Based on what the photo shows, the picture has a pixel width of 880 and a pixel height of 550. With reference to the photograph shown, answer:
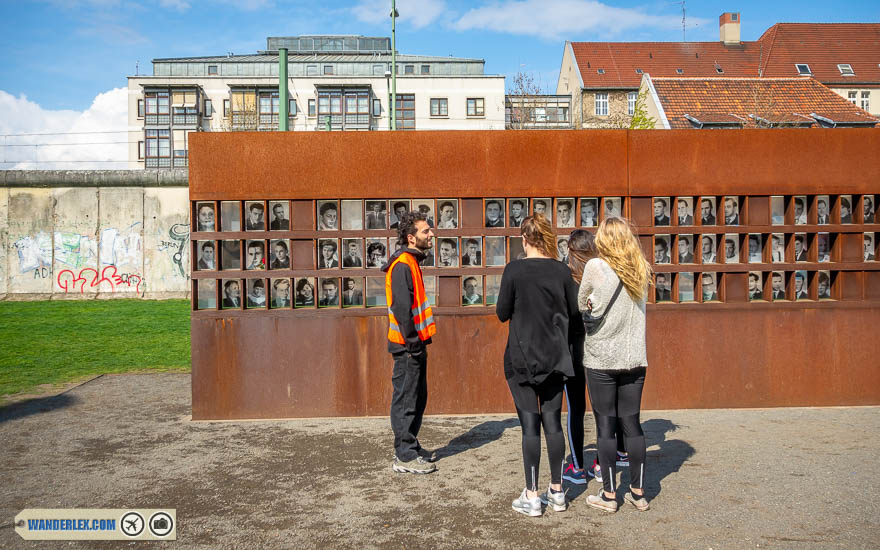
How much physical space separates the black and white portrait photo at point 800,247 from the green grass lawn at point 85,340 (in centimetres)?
808

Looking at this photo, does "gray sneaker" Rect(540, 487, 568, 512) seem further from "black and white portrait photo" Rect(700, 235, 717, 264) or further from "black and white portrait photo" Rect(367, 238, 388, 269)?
"black and white portrait photo" Rect(700, 235, 717, 264)

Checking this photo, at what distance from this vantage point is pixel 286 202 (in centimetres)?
689

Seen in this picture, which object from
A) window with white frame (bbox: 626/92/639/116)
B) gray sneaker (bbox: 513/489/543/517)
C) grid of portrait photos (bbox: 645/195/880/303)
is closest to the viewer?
gray sneaker (bbox: 513/489/543/517)

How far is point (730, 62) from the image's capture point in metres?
58.1

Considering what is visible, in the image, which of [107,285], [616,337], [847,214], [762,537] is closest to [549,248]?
[616,337]

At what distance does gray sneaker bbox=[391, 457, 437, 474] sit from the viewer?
5.12 meters

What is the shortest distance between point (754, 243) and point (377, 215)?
3723mm

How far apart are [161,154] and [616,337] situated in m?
59.7

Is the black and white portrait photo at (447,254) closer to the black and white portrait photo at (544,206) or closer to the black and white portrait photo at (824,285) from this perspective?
the black and white portrait photo at (544,206)

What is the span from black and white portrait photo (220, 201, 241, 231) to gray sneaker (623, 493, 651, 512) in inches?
170

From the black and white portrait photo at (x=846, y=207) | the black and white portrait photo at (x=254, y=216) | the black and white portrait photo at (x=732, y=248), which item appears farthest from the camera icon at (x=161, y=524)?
the black and white portrait photo at (x=846, y=207)

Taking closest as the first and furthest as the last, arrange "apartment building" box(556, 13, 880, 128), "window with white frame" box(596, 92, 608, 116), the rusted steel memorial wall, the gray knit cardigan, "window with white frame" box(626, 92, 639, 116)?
the gray knit cardigan, the rusted steel memorial wall, "apartment building" box(556, 13, 880, 128), "window with white frame" box(626, 92, 639, 116), "window with white frame" box(596, 92, 608, 116)

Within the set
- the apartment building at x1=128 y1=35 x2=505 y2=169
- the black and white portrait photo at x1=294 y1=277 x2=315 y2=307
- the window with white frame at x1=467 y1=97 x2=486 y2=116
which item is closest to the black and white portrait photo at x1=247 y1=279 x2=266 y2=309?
the black and white portrait photo at x1=294 y1=277 x2=315 y2=307

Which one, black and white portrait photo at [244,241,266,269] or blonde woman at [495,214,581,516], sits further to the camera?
black and white portrait photo at [244,241,266,269]
